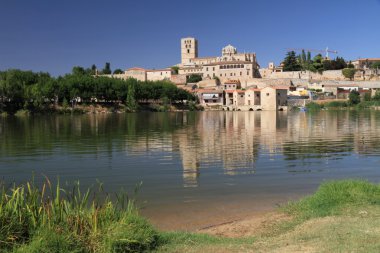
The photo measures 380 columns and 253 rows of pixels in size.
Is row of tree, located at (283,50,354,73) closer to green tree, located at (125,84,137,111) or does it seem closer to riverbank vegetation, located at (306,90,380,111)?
riverbank vegetation, located at (306,90,380,111)

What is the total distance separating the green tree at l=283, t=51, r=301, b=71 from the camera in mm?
111812

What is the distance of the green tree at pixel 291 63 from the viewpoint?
367 ft

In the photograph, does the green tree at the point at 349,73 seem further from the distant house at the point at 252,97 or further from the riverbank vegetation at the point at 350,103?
the distant house at the point at 252,97

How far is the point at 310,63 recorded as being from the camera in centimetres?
11050

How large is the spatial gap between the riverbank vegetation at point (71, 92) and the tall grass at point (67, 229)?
202ft

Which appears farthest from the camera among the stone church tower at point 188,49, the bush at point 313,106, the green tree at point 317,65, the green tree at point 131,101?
the stone church tower at point 188,49

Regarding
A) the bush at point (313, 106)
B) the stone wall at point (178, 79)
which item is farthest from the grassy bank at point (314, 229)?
the stone wall at point (178, 79)

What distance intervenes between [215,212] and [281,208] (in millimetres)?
1412

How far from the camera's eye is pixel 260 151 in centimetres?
1858

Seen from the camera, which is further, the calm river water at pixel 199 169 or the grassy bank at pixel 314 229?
the calm river water at pixel 199 169

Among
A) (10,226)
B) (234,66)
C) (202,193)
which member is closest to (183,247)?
(10,226)

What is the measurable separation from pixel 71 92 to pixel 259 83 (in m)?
49.8

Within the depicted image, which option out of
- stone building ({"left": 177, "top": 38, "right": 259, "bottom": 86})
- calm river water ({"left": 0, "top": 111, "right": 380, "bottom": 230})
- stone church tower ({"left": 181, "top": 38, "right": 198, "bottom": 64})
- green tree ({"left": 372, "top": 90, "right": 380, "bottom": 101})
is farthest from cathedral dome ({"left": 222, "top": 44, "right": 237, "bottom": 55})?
calm river water ({"left": 0, "top": 111, "right": 380, "bottom": 230})

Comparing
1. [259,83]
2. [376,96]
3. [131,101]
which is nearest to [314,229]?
[131,101]
